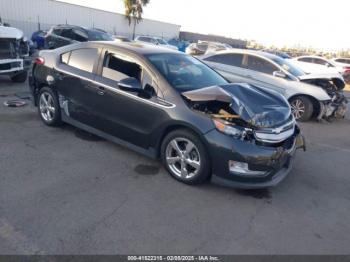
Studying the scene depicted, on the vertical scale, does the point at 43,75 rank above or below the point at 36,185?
above

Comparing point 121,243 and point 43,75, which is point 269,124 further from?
point 43,75

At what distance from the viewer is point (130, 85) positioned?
13.0 ft

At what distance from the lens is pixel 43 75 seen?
5387 mm

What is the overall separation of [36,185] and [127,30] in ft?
119

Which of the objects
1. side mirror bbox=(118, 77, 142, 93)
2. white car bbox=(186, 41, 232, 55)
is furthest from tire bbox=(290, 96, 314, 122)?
white car bbox=(186, 41, 232, 55)

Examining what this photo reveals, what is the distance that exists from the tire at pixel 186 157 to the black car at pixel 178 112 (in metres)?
0.01

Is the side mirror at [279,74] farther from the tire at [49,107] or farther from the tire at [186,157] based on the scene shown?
the tire at [49,107]

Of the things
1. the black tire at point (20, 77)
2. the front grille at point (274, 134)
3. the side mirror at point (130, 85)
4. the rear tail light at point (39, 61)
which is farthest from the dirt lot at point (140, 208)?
the black tire at point (20, 77)

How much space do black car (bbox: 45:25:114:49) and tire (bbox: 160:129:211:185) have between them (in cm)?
1197

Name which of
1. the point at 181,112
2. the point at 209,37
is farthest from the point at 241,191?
the point at 209,37

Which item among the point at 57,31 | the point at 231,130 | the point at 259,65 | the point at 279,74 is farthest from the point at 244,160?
the point at 57,31

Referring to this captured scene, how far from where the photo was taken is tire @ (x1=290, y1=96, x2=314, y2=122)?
7.88m

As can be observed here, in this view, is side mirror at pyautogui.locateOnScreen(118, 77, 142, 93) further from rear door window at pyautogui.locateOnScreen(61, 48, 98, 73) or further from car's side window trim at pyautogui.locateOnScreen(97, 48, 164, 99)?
rear door window at pyautogui.locateOnScreen(61, 48, 98, 73)

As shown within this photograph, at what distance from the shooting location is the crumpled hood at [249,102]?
3594 millimetres
